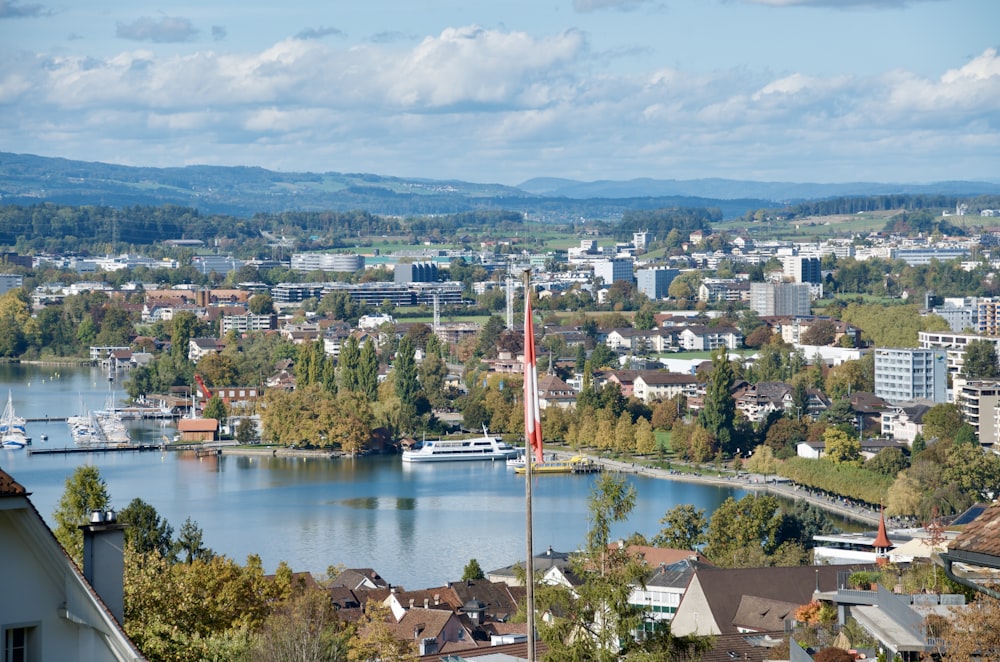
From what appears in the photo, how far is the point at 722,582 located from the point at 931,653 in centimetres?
608

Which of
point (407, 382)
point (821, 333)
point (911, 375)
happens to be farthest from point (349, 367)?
point (821, 333)

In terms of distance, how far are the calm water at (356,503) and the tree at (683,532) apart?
2.29 feet

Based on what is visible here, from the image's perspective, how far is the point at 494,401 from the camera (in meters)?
24.0

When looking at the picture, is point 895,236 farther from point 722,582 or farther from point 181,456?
point 722,582

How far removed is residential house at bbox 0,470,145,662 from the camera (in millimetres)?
1607

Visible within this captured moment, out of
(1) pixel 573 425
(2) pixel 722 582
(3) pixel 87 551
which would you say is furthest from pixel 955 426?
(3) pixel 87 551

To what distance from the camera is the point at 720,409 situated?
20438 mm

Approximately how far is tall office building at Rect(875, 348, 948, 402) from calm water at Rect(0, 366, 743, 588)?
761 cm

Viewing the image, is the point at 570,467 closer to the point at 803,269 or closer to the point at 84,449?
the point at 84,449

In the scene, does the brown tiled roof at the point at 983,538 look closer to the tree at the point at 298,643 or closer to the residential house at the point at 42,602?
the residential house at the point at 42,602

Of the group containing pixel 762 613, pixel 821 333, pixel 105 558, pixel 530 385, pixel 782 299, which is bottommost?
pixel 821 333

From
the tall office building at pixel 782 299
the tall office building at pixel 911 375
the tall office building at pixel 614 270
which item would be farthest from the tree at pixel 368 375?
the tall office building at pixel 614 270

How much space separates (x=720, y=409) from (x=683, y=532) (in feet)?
28.2

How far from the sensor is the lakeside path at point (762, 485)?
1608 centimetres
